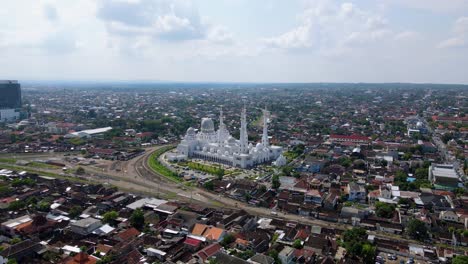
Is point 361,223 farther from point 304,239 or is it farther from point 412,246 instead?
point 304,239

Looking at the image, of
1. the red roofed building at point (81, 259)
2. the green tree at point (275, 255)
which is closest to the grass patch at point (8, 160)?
the red roofed building at point (81, 259)

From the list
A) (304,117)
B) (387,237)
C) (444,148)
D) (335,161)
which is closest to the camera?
(387,237)

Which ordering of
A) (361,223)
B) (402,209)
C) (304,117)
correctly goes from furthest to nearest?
(304,117), (402,209), (361,223)

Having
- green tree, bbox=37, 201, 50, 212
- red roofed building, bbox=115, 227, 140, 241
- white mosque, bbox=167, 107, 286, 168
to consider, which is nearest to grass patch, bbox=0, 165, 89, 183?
green tree, bbox=37, 201, 50, 212

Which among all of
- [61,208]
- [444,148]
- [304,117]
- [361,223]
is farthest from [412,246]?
[304,117]

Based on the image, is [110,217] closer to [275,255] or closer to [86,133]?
[275,255]

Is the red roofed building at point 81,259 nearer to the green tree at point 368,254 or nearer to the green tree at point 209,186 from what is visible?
the green tree at point 368,254

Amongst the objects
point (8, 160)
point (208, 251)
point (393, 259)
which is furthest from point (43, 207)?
point (393, 259)

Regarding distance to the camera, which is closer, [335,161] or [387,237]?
[387,237]
